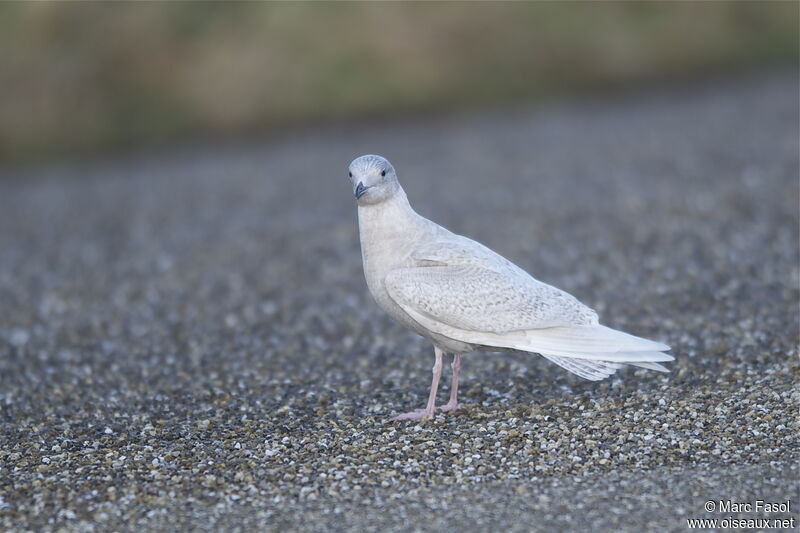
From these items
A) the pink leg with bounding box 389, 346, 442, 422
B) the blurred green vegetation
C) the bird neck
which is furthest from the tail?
the blurred green vegetation

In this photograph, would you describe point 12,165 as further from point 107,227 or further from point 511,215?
point 511,215

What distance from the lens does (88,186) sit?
57.7 feet

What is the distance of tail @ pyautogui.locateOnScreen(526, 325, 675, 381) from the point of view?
5.78 metres

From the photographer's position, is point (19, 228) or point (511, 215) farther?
point (19, 228)

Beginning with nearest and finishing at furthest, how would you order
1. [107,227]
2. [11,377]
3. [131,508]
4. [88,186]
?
[131,508], [11,377], [107,227], [88,186]

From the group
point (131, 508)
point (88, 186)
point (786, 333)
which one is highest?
point (88, 186)

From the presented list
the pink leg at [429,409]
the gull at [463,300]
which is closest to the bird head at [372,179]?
the gull at [463,300]

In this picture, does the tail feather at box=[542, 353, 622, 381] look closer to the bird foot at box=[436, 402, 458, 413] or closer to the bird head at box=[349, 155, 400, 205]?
the bird foot at box=[436, 402, 458, 413]

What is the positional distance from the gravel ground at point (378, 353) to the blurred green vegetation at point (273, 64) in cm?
323

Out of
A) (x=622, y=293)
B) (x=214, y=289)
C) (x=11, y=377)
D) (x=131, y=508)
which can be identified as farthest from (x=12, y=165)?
(x=131, y=508)

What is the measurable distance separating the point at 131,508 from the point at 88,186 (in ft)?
43.6

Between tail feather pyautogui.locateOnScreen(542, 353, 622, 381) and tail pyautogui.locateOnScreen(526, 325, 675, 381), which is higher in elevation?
tail pyautogui.locateOnScreen(526, 325, 675, 381)

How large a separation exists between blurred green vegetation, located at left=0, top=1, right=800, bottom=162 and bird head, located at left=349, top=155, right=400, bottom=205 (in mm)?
15368

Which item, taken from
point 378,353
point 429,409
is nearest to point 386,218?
point 429,409
